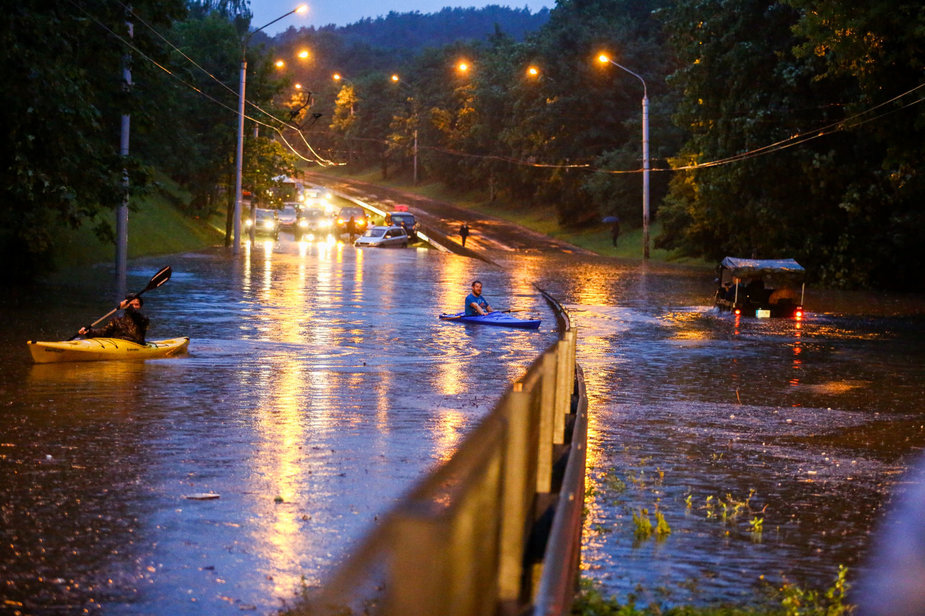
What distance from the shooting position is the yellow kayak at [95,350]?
16.5 m

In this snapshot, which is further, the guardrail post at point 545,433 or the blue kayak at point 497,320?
the blue kayak at point 497,320

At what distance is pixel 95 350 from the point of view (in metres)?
16.9

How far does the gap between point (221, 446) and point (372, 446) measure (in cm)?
133

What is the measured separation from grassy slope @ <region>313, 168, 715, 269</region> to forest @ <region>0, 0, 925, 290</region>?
138cm

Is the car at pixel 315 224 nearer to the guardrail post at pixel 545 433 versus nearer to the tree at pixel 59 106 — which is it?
the tree at pixel 59 106

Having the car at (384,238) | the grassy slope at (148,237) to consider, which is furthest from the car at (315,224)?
the car at (384,238)

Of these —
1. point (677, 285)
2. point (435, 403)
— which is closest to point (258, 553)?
point (435, 403)

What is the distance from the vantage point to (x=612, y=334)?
77.7 ft

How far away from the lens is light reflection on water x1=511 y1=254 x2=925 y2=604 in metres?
7.46

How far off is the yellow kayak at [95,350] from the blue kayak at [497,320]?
8087 mm

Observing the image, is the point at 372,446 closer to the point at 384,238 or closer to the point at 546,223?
the point at 384,238

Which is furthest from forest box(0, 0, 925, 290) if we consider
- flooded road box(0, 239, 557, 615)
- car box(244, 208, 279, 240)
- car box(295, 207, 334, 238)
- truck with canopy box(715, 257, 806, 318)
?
car box(295, 207, 334, 238)

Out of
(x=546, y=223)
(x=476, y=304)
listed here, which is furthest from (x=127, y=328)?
(x=546, y=223)

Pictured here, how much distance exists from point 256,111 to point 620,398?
50.9 meters
